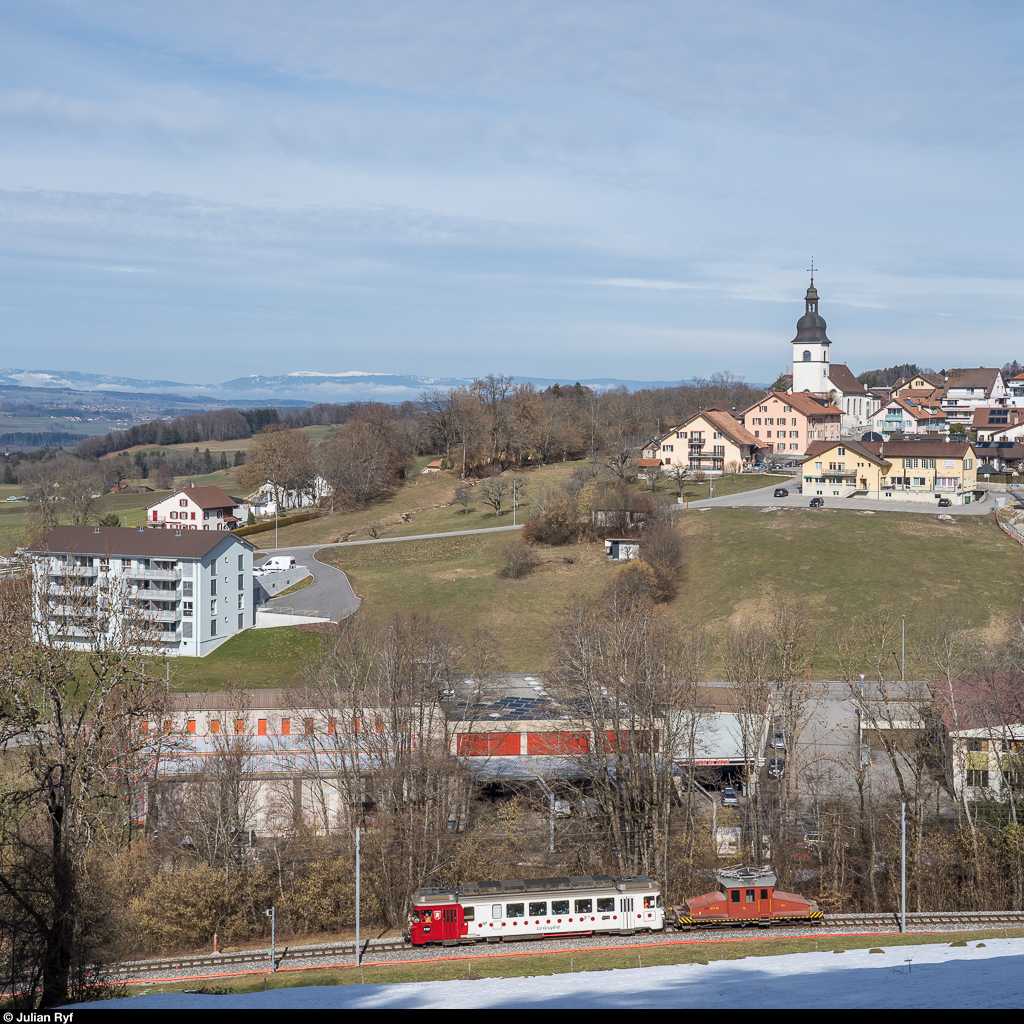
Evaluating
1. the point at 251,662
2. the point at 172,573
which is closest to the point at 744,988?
the point at 251,662

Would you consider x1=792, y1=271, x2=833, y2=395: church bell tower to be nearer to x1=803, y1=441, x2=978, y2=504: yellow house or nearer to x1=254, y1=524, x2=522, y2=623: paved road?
x1=803, y1=441, x2=978, y2=504: yellow house

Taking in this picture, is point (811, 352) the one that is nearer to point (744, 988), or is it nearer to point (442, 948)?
point (442, 948)

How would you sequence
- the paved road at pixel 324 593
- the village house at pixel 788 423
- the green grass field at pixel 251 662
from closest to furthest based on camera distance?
the green grass field at pixel 251 662
the paved road at pixel 324 593
the village house at pixel 788 423

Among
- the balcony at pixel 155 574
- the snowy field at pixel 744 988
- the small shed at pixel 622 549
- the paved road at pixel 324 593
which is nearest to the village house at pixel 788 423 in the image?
the paved road at pixel 324 593

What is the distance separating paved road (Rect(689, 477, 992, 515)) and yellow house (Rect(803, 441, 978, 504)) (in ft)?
4.76

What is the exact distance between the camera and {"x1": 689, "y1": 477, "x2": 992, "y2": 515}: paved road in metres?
63.7

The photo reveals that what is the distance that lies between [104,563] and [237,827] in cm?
2967

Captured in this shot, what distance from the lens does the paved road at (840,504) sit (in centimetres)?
6366

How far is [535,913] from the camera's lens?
23.9m

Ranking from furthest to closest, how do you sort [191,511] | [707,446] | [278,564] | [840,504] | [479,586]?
[707,446] < [191,511] < [840,504] < [278,564] < [479,586]

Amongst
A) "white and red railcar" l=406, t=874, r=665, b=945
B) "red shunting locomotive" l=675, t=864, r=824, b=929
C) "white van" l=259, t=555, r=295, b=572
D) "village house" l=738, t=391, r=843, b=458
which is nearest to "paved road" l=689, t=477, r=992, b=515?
"village house" l=738, t=391, r=843, b=458

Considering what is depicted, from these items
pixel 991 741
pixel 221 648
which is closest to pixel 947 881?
pixel 991 741

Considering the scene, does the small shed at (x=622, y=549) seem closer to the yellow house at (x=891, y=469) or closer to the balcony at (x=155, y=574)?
the yellow house at (x=891, y=469)

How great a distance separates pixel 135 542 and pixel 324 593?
37.4 feet
